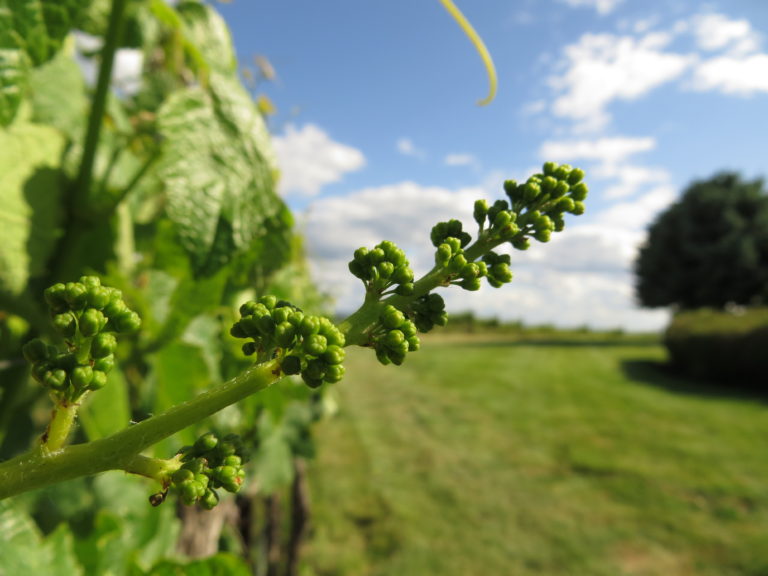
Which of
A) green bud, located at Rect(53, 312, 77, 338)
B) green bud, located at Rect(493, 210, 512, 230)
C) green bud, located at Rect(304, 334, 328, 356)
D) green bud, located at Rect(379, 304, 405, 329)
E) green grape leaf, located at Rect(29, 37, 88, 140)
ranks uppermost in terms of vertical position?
green grape leaf, located at Rect(29, 37, 88, 140)

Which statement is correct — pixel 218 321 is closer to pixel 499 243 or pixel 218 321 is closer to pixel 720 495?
pixel 499 243

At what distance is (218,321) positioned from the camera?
2492 mm

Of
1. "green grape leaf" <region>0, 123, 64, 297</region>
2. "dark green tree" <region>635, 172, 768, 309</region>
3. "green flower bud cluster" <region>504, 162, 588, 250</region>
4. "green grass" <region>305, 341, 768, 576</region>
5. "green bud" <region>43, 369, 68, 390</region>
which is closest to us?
"green bud" <region>43, 369, 68, 390</region>

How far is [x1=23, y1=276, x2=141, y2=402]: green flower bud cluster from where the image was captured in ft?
2.07

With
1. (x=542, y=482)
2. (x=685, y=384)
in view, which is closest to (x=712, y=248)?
(x=685, y=384)

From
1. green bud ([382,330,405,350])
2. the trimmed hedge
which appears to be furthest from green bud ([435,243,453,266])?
the trimmed hedge

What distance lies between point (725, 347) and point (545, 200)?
25.3 meters

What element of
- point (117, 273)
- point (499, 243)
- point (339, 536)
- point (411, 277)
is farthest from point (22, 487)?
point (339, 536)

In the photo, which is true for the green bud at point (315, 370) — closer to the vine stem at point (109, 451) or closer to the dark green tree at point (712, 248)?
the vine stem at point (109, 451)

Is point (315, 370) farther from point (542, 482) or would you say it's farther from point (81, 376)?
point (542, 482)

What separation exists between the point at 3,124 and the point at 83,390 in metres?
0.81

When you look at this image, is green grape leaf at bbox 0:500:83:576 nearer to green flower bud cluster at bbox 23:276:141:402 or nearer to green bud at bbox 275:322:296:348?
green flower bud cluster at bbox 23:276:141:402

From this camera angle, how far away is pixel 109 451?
0.64 m

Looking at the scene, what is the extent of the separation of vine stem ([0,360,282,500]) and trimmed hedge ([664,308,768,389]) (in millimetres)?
25015
